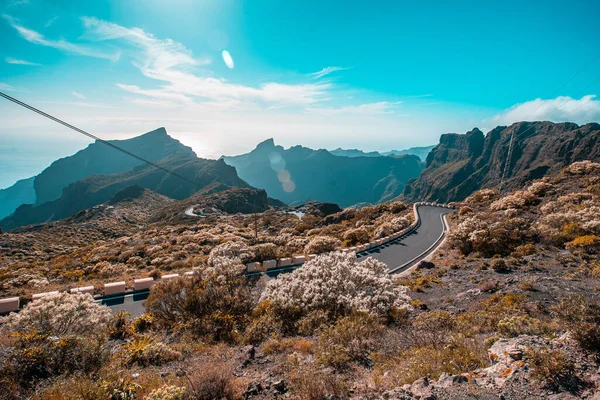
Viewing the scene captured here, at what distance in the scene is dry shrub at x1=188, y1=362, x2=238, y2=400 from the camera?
476 cm

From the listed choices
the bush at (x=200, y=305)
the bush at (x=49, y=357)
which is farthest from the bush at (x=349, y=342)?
the bush at (x=49, y=357)

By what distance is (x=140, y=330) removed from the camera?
9.34m

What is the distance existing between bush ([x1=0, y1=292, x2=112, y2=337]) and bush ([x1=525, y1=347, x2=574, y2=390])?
10.4 meters

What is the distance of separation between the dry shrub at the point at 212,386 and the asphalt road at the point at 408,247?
15485 millimetres

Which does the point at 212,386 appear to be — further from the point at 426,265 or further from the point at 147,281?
the point at 426,265

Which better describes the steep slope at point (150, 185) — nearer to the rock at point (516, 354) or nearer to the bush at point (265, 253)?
Answer: the bush at point (265, 253)

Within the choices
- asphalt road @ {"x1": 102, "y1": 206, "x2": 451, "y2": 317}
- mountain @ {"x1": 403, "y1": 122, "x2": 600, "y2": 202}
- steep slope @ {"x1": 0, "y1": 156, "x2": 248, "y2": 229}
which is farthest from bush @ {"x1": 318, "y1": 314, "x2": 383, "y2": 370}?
steep slope @ {"x1": 0, "y1": 156, "x2": 248, "y2": 229}

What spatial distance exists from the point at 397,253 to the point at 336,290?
13634mm

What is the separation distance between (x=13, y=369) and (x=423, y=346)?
28.1 feet

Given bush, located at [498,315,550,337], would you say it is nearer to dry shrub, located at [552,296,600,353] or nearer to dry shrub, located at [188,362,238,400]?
dry shrub, located at [552,296,600,353]

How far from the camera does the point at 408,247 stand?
2405 centimetres

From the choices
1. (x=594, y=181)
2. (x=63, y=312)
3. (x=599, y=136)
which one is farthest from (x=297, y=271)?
(x=599, y=136)

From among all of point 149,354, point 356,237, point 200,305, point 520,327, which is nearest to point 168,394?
point 149,354

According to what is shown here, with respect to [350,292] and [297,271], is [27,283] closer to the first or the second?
[297,271]
